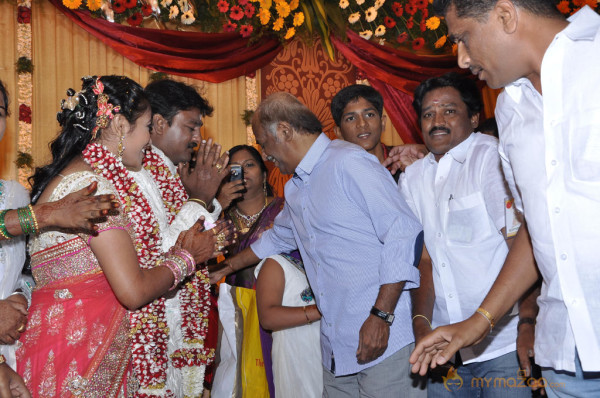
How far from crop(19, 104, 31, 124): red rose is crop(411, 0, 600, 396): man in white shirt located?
155 inches

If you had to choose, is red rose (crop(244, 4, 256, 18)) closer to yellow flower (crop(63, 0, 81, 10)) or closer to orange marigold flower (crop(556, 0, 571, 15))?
yellow flower (crop(63, 0, 81, 10))

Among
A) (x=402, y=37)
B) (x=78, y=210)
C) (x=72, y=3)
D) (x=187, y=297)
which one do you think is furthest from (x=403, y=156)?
(x=72, y=3)

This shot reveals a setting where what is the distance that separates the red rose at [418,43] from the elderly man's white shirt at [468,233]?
335cm

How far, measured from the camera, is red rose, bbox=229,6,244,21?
5.09 metres

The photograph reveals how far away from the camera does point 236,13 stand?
5.11 m

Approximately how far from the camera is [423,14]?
563 centimetres

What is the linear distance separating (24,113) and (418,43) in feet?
12.1

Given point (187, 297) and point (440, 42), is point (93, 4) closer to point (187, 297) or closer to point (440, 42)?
point (187, 297)

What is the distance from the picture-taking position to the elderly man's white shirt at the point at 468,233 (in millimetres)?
2307

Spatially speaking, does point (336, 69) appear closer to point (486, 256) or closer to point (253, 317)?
point (253, 317)

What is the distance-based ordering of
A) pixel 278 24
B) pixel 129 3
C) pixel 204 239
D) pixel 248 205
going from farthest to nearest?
pixel 278 24 → pixel 129 3 → pixel 248 205 → pixel 204 239

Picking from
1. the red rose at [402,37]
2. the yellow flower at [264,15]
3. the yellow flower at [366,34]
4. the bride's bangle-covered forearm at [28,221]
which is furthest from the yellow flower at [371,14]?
the bride's bangle-covered forearm at [28,221]

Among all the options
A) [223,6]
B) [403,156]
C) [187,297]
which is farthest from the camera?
[223,6]

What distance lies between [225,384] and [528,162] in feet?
7.90
